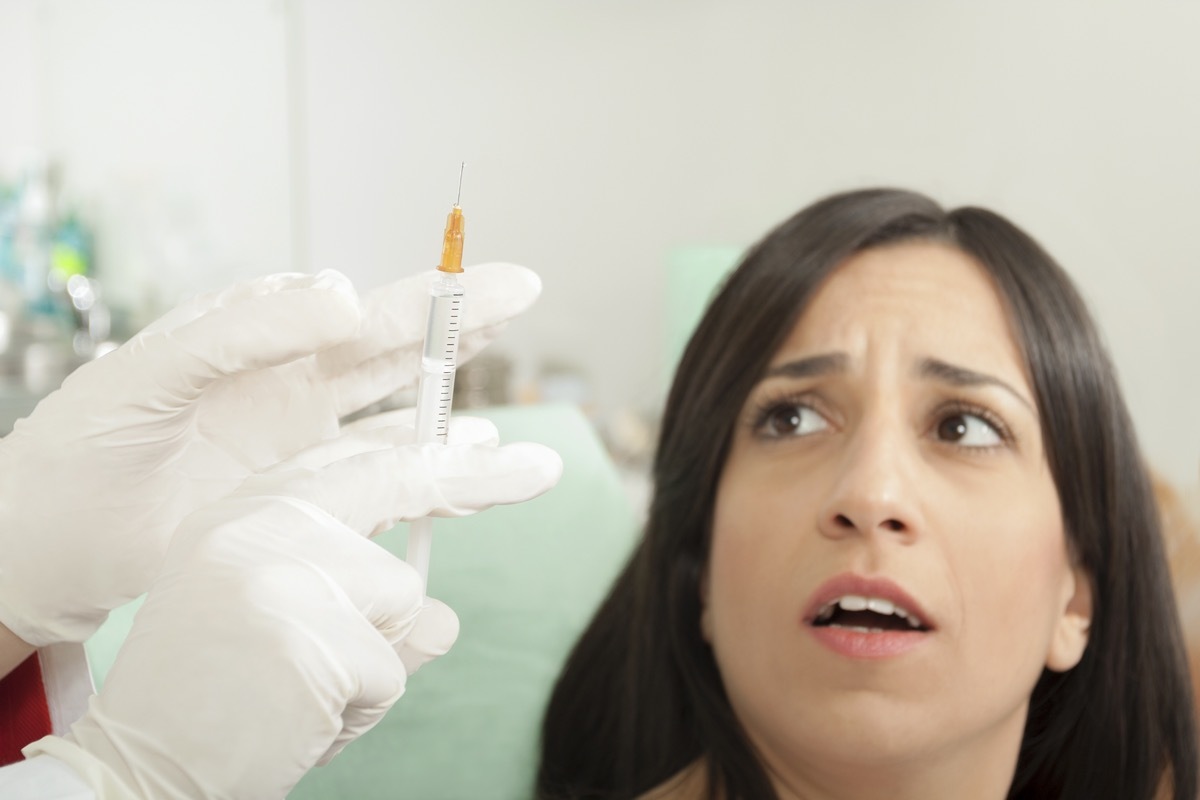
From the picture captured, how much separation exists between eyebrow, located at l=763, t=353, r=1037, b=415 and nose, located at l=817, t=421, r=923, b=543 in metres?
0.06

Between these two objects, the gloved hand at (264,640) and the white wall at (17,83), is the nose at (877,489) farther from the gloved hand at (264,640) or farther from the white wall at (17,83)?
the white wall at (17,83)

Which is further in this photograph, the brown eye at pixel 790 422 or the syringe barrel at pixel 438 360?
the brown eye at pixel 790 422

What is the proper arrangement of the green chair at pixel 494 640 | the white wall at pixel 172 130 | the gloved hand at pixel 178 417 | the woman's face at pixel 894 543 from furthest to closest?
the white wall at pixel 172 130
the green chair at pixel 494 640
the woman's face at pixel 894 543
the gloved hand at pixel 178 417

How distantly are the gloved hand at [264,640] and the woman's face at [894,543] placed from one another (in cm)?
35

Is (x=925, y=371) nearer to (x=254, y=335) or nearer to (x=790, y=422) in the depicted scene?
(x=790, y=422)

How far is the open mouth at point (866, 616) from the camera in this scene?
944 millimetres

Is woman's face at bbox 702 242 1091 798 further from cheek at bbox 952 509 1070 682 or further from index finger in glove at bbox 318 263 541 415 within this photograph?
index finger in glove at bbox 318 263 541 415

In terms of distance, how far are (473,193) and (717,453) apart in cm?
217

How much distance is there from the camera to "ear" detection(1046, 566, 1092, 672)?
1.11 m

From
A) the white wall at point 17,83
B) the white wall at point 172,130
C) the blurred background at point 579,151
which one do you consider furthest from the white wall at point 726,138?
the white wall at point 17,83

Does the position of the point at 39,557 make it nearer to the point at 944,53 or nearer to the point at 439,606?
the point at 439,606

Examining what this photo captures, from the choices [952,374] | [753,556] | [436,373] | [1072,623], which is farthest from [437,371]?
[1072,623]

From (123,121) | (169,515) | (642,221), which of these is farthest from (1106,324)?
(123,121)

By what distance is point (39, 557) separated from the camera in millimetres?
895
